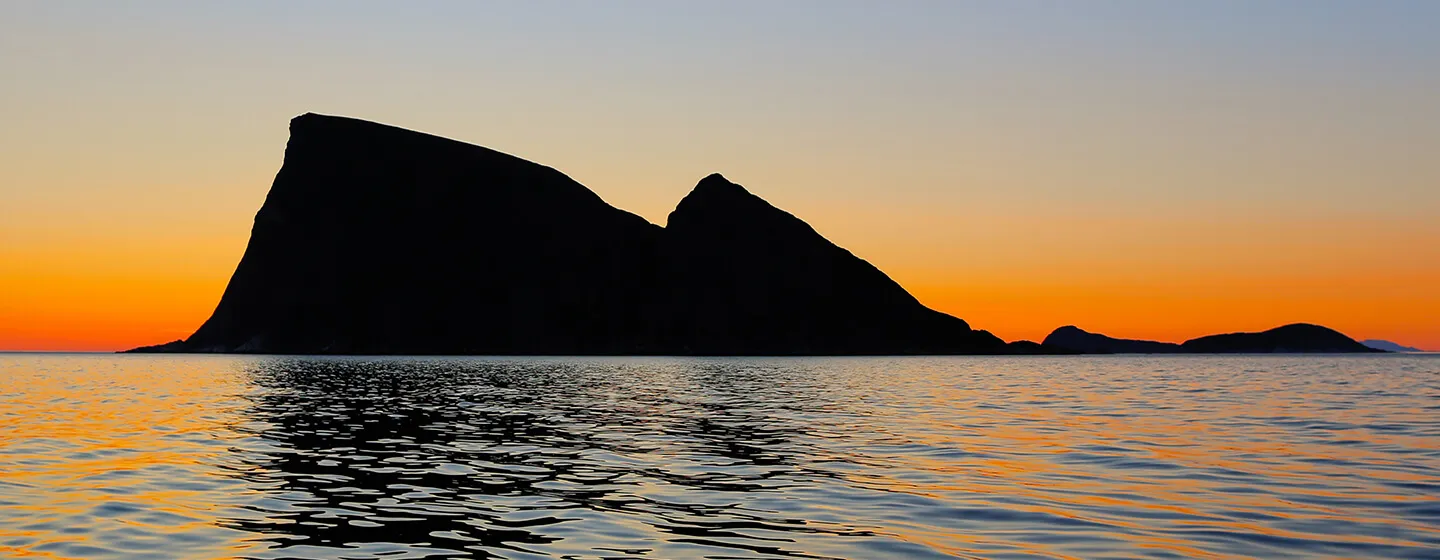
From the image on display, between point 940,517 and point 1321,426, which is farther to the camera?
point 1321,426

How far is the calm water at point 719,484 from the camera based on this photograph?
1611 centimetres

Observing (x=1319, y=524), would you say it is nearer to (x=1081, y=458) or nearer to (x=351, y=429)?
(x=1081, y=458)

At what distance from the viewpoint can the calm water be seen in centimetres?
1611

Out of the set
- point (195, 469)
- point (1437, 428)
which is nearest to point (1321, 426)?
point (1437, 428)

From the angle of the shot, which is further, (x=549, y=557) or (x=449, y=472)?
(x=449, y=472)

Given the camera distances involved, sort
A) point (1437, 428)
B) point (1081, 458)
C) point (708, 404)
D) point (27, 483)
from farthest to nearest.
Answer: point (708, 404) → point (1437, 428) → point (1081, 458) → point (27, 483)

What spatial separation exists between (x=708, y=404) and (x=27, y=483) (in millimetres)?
33585

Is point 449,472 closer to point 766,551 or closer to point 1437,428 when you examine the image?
point 766,551

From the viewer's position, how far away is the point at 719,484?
74.6 feet

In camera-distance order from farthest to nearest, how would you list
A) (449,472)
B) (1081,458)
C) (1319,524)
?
(1081,458)
(449,472)
(1319,524)

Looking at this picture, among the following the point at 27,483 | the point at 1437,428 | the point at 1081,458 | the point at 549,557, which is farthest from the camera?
the point at 1437,428

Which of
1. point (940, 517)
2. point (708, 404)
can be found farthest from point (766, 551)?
point (708, 404)

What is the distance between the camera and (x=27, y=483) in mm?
22500

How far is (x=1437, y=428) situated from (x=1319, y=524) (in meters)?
23.3
